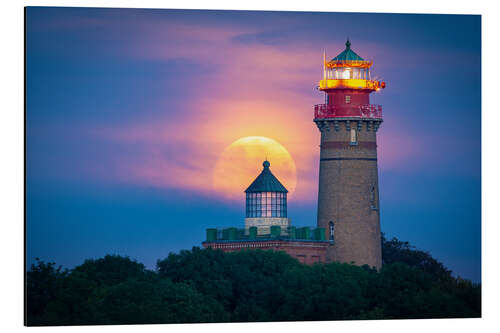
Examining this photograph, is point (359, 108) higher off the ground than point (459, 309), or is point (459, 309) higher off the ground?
point (359, 108)

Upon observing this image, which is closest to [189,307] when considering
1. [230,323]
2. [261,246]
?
[230,323]

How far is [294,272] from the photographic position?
81.3 m

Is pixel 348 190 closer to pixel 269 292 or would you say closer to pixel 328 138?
pixel 328 138

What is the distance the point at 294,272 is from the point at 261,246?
4.64m

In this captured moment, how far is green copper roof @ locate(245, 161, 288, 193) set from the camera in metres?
86.9

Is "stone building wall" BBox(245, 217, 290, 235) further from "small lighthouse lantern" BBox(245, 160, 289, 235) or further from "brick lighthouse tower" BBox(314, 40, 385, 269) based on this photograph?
"brick lighthouse tower" BBox(314, 40, 385, 269)

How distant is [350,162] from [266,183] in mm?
4153

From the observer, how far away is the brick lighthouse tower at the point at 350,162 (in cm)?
8581

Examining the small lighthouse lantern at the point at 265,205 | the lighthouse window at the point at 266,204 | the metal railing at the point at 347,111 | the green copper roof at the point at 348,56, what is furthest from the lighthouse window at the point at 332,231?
the green copper roof at the point at 348,56

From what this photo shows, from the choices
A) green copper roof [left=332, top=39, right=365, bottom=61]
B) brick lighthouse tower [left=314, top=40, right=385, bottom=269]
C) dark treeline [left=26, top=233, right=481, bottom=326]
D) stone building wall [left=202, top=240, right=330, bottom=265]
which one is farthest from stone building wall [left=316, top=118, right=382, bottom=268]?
green copper roof [left=332, top=39, right=365, bottom=61]

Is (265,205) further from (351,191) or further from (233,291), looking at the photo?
(233,291)

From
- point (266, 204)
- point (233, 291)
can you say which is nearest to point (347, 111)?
point (266, 204)

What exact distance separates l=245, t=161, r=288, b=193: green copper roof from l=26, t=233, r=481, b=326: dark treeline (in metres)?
4.04

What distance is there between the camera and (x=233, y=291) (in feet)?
268
